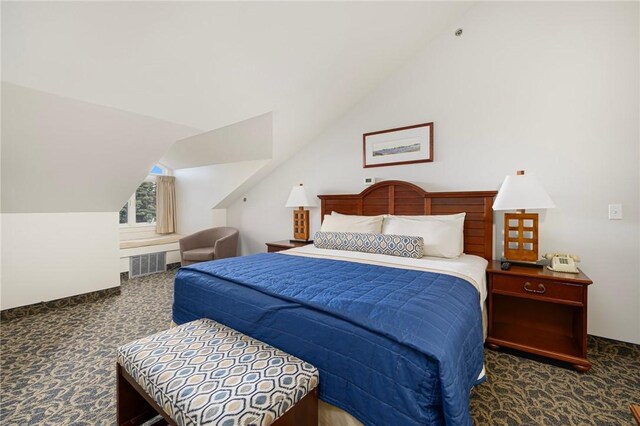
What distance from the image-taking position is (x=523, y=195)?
2158 millimetres

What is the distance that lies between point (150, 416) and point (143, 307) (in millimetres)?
1926

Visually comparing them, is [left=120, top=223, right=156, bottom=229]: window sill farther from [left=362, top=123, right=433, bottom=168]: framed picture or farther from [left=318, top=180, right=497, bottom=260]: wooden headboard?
[left=362, top=123, right=433, bottom=168]: framed picture

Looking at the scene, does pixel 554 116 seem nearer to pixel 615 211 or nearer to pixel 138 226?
pixel 615 211

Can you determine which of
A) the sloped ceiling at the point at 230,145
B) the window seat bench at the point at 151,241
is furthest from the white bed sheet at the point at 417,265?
the window seat bench at the point at 151,241

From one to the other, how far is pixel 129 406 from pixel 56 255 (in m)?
2.61

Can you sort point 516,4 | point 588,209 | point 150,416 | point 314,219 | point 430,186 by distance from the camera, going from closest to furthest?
point 150,416
point 588,209
point 516,4
point 430,186
point 314,219

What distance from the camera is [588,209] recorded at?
2279mm

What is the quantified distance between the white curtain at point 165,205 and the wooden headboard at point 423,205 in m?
3.14

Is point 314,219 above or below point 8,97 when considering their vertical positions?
below

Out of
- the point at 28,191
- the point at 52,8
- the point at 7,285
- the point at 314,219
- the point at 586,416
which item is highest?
the point at 52,8

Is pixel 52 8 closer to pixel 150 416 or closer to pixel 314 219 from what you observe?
pixel 150 416

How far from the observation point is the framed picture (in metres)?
3.03

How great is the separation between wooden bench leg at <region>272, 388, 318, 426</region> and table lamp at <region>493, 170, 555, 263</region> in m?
1.95

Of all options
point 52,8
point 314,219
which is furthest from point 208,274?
point 314,219
